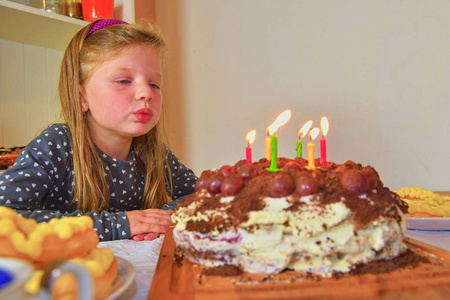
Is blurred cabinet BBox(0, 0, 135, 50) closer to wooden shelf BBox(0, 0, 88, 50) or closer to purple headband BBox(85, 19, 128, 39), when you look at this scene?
wooden shelf BBox(0, 0, 88, 50)

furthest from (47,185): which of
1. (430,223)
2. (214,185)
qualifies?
(430,223)

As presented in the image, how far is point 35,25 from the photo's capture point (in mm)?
1911

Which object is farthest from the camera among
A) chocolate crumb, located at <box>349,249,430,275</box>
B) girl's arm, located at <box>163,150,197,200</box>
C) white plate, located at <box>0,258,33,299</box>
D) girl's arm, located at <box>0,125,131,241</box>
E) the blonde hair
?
girl's arm, located at <box>163,150,197,200</box>

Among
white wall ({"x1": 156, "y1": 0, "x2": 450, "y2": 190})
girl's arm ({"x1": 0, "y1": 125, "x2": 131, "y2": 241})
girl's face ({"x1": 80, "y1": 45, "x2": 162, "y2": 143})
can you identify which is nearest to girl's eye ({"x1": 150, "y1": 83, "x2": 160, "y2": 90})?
girl's face ({"x1": 80, "y1": 45, "x2": 162, "y2": 143})

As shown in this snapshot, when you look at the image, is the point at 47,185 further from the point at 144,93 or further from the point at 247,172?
the point at 247,172

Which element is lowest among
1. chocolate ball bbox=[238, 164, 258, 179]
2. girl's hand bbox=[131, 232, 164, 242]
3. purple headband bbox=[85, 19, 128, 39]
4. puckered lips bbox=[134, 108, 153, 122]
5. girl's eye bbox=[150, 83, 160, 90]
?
girl's hand bbox=[131, 232, 164, 242]

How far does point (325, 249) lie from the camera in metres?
0.69

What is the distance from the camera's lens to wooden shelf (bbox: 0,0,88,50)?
1702 mm

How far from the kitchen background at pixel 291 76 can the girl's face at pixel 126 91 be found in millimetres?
618

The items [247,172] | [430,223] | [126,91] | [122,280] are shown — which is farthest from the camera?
[126,91]

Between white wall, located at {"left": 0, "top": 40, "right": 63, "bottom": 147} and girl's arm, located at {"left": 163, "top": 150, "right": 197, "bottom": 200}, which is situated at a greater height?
white wall, located at {"left": 0, "top": 40, "right": 63, "bottom": 147}

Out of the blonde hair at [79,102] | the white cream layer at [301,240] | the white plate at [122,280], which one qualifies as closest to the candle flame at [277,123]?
the white cream layer at [301,240]

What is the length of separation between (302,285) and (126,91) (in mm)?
1047

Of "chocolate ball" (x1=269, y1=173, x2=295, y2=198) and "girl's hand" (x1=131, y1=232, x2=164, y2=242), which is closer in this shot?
"chocolate ball" (x1=269, y1=173, x2=295, y2=198)
